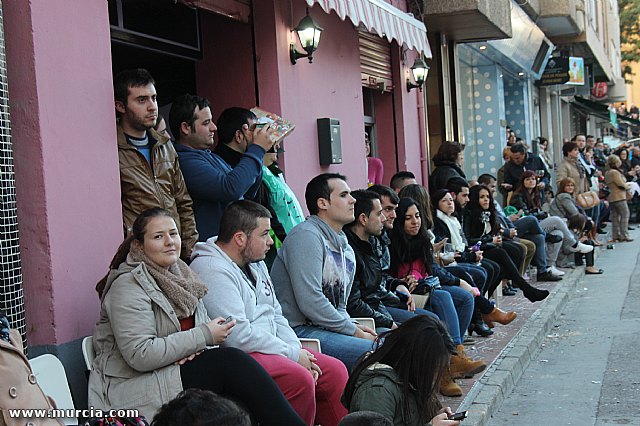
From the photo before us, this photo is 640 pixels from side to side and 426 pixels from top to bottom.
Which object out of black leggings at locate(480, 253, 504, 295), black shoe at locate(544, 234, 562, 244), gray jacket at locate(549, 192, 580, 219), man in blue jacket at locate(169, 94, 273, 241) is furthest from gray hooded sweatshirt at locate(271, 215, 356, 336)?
gray jacket at locate(549, 192, 580, 219)

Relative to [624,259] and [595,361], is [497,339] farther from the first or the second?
[624,259]

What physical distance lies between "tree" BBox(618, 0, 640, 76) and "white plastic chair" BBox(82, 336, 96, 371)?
1944 inches

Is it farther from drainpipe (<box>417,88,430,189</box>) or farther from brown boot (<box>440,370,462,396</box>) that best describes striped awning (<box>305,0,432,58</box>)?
brown boot (<box>440,370,462,396</box>)

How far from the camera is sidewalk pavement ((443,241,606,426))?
20.6 feet

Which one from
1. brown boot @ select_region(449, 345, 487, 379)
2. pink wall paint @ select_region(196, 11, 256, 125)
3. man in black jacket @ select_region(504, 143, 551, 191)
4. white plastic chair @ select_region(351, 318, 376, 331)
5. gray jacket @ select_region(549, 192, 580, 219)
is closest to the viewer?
white plastic chair @ select_region(351, 318, 376, 331)

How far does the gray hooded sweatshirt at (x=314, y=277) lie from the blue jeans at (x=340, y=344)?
58mm

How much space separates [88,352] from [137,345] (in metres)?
0.35

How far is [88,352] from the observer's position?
4.20 meters

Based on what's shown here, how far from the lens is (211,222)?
5832mm

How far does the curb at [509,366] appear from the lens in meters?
6.17

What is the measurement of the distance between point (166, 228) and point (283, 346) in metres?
0.96

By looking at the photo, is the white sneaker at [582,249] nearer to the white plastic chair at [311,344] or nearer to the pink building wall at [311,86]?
the pink building wall at [311,86]

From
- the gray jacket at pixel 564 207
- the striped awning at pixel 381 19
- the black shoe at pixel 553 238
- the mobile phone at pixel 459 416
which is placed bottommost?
the black shoe at pixel 553 238
